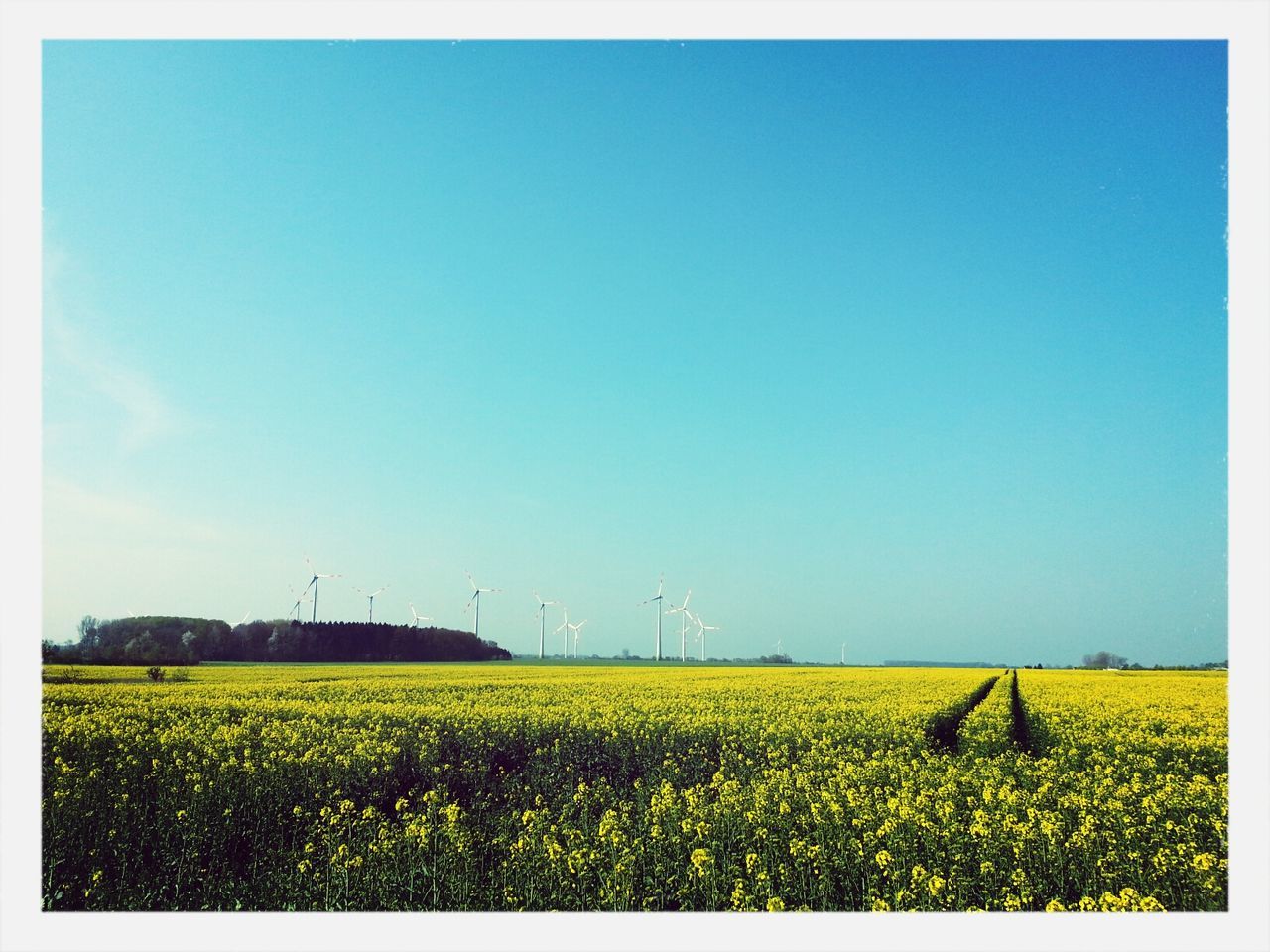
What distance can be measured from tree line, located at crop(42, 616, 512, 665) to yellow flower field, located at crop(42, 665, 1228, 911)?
6.47 ft

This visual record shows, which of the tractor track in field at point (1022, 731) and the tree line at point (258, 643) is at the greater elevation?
the tree line at point (258, 643)

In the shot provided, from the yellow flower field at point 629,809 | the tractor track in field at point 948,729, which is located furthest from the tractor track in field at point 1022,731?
the tractor track in field at point 948,729

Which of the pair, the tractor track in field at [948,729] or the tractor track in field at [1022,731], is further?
the tractor track in field at [1022,731]

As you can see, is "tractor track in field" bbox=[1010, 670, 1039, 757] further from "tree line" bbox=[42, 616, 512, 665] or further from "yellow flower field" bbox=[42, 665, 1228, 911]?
"tree line" bbox=[42, 616, 512, 665]

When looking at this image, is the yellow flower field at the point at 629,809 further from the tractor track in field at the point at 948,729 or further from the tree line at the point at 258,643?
the tree line at the point at 258,643

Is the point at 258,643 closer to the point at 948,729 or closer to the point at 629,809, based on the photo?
the point at 629,809

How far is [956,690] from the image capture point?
15.1m

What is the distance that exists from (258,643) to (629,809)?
9.26m

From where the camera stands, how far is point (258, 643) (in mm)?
13930

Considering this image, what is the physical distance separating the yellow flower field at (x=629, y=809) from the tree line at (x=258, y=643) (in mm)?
1973

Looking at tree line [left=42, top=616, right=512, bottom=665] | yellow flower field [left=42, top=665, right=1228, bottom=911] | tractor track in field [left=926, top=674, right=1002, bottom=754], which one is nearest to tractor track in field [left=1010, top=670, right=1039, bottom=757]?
yellow flower field [left=42, top=665, right=1228, bottom=911]

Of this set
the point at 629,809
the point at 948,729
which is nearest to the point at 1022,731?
the point at 948,729

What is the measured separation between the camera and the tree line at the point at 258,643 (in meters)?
12.1
